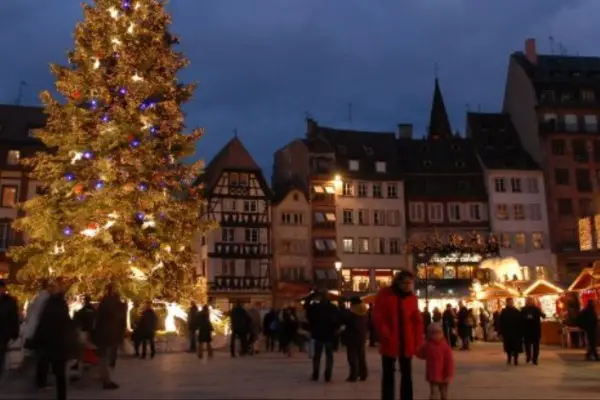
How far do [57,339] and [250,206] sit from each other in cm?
4935

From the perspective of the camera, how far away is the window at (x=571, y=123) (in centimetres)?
6350

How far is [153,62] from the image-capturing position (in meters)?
25.0

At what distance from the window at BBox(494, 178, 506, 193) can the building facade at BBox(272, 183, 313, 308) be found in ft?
54.4

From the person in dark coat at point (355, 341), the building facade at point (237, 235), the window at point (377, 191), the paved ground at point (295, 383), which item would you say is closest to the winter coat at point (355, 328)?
the person in dark coat at point (355, 341)

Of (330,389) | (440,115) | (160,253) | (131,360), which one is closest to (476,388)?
(330,389)

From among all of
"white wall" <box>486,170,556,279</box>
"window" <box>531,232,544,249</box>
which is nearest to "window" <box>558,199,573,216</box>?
"white wall" <box>486,170,556,279</box>

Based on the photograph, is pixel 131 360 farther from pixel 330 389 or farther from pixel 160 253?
pixel 330 389

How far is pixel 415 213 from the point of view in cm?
6328

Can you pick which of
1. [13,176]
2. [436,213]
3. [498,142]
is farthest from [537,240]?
[13,176]

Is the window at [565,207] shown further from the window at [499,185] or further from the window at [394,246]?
the window at [394,246]

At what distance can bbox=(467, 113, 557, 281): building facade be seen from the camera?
61.3 meters

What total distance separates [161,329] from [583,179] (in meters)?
46.3

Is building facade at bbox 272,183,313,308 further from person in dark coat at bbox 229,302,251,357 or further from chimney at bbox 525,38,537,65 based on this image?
person in dark coat at bbox 229,302,251,357

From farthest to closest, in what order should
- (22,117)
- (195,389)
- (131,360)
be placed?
1. (22,117)
2. (131,360)
3. (195,389)
